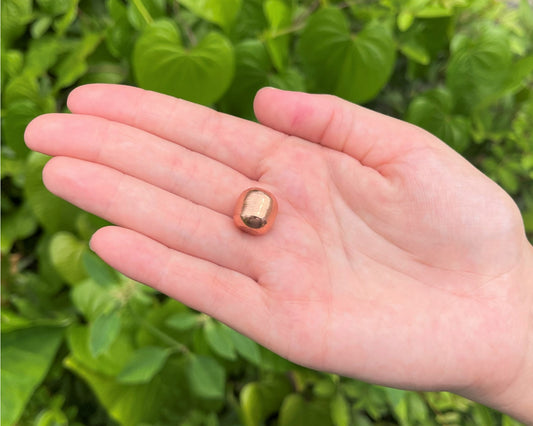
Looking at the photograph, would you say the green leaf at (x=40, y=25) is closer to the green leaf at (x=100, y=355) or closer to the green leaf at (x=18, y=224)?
the green leaf at (x=18, y=224)

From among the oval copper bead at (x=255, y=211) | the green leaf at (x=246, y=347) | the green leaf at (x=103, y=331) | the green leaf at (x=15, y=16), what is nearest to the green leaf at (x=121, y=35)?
the green leaf at (x=15, y=16)

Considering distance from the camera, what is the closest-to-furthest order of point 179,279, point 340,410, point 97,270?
1. point 179,279
2. point 97,270
3. point 340,410

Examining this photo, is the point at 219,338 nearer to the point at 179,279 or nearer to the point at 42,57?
the point at 179,279

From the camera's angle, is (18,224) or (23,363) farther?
(18,224)

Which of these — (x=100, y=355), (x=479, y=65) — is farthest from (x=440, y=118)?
(x=100, y=355)

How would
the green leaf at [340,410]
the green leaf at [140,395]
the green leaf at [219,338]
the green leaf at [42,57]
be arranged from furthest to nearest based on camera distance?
the green leaf at [42,57] → the green leaf at [140,395] → the green leaf at [340,410] → the green leaf at [219,338]

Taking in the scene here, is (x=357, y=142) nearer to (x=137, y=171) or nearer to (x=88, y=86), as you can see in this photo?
(x=137, y=171)
